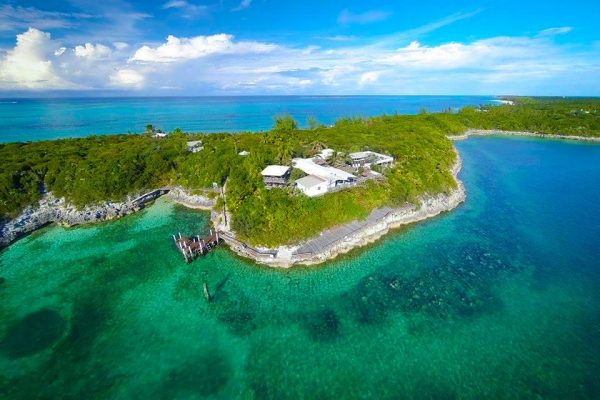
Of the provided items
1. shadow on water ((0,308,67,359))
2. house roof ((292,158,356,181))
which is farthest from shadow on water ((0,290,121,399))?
house roof ((292,158,356,181))

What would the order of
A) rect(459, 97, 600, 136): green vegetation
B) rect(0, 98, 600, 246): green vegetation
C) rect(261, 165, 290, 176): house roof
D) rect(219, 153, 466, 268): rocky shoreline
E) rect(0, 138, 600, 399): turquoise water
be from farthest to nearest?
rect(459, 97, 600, 136): green vegetation → rect(261, 165, 290, 176): house roof → rect(0, 98, 600, 246): green vegetation → rect(219, 153, 466, 268): rocky shoreline → rect(0, 138, 600, 399): turquoise water

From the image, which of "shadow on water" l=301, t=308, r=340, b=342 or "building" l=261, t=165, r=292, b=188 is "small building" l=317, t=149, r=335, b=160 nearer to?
"building" l=261, t=165, r=292, b=188

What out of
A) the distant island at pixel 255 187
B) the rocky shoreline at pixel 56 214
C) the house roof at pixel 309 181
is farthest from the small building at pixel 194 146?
the house roof at pixel 309 181

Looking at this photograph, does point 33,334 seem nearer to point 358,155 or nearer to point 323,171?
point 323,171

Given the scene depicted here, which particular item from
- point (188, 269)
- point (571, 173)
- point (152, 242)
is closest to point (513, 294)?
point (188, 269)

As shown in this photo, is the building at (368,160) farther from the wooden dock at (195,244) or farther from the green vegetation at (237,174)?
the wooden dock at (195,244)

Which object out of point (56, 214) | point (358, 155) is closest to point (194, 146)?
point (56, 214)

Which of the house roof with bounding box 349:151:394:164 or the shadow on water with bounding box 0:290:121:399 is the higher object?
the house roof with bounding box 349:151:394:164
